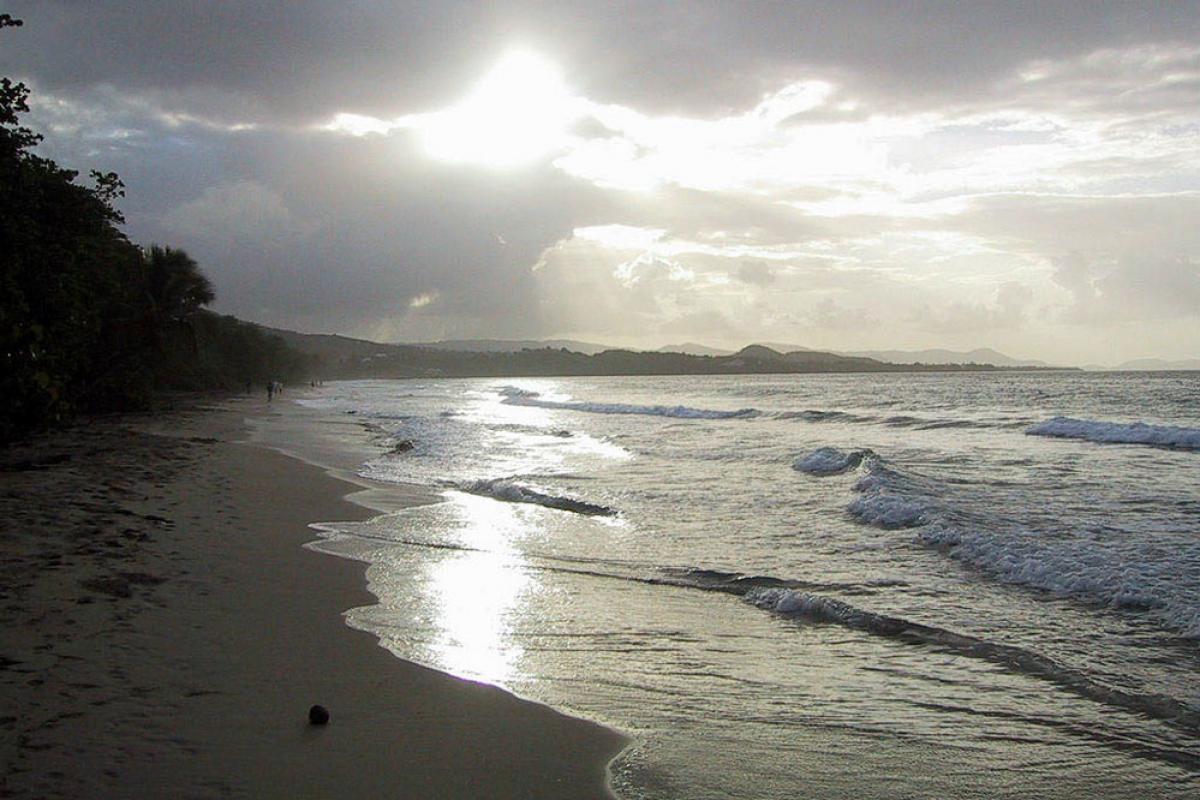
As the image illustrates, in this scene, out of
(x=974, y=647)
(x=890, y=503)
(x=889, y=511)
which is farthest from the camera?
(x=890, y=503)

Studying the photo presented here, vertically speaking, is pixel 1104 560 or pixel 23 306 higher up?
pixel 23 306

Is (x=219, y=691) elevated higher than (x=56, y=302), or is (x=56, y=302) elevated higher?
(x=56, y=302)

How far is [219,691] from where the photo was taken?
17.3 ft

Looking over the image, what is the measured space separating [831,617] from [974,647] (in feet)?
4.31

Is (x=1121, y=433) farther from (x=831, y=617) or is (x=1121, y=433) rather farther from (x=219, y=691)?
(x=219, y=691)

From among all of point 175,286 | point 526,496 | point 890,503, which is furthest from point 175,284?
point 890,503

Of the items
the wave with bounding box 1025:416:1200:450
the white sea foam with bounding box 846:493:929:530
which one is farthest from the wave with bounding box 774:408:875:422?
the white sea foam with bounding box 846:493:929:530

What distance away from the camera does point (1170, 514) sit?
1272 cm

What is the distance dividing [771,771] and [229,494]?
455 inches

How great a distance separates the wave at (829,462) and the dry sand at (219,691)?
12.5 meters

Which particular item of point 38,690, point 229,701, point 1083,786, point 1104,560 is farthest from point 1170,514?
point 38,690

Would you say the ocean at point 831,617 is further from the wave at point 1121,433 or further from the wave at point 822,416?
the wave at point 822,416

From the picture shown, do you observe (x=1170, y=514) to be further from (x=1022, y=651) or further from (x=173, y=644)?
(x=173, y=644)

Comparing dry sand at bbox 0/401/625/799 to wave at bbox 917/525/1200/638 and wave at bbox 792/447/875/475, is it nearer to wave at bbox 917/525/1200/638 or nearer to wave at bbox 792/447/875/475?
wave at bbox 917/525/1200/638
